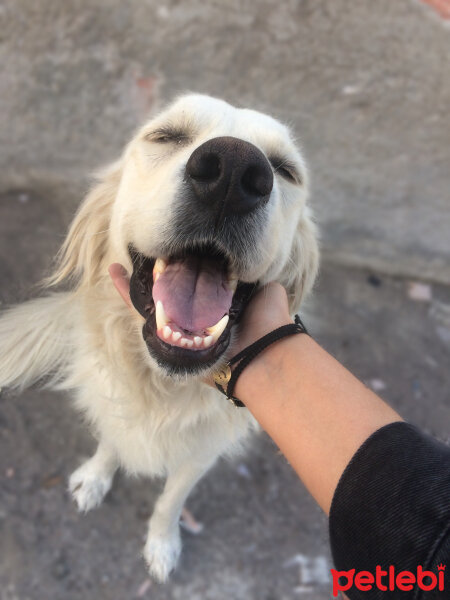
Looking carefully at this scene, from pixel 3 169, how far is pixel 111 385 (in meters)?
3.18

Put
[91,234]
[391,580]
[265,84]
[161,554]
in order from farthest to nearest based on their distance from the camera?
1. [265,84]
2. [161,554]
3. [91,234]
4. [391,580]

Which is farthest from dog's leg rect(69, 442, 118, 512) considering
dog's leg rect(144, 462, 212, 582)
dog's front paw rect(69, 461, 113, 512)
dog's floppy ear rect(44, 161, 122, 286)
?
dog's floppy ear rect(44, 161, 122, 286)

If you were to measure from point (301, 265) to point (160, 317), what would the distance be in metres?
0.86

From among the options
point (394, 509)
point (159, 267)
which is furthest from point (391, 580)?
point (159, 267)

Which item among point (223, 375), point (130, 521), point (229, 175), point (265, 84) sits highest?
point (229, 175)

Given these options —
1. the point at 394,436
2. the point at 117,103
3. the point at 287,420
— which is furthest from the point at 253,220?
the point at 117,103

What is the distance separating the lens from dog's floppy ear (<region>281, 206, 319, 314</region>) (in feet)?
6.29

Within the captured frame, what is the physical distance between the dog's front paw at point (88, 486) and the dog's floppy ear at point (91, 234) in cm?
129

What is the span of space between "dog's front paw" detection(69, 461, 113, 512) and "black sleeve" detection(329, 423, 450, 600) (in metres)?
1.89

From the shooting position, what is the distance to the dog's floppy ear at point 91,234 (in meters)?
1.85

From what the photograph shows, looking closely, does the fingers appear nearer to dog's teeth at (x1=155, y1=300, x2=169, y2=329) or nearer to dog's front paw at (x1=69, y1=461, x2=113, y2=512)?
dog's teeth at (x1=155, y1=300, x2=169, y2=329)

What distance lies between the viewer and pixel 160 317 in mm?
1361

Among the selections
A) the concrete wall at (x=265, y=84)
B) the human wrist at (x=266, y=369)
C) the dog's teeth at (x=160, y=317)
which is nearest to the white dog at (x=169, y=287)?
the dog's teeth at (x=160, y=317)

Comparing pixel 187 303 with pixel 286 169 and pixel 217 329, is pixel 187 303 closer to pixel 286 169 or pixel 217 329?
pixel 217 329
